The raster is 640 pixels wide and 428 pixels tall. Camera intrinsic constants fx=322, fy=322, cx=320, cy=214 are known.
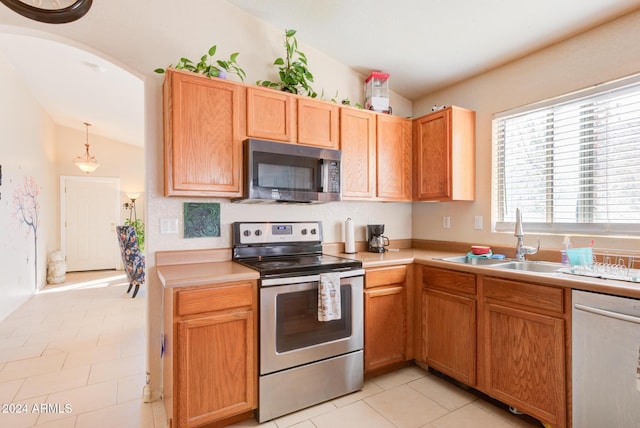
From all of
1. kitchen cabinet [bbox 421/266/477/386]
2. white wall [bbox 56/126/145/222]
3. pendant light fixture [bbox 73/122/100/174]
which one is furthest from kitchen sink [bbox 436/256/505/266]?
white wall [bbox 56/126/145/222]

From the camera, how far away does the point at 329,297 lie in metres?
2.01

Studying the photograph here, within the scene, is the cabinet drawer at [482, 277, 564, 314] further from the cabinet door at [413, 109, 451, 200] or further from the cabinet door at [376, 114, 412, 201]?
the cabinet door at [376, 114, 412, 201]

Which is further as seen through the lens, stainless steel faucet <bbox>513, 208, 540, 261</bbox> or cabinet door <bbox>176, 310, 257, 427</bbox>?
stainless steel faucet <bbox>513, 208, 540, 261</bbox>

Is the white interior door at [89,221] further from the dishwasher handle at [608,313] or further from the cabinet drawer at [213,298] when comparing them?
the dishwasher handle at [608,313]

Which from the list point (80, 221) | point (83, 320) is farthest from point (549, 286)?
point (80, 221)

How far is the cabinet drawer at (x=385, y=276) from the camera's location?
7.61 feet

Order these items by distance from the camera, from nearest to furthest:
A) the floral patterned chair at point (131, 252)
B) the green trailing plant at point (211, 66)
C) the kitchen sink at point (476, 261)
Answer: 1. the green trailing plant at point (211, 66)
2. the kitchen sink at point (476, 261)
3. the floral patterned chair at point (131, 252)

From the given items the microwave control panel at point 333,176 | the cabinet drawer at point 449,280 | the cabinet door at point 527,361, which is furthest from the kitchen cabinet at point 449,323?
the microwave control panel at point 333,176

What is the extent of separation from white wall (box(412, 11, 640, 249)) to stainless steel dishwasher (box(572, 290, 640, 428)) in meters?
0.72

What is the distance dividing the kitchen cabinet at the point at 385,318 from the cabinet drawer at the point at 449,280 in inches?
6.5

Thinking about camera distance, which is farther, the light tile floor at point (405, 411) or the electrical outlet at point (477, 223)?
the electrical outlet at point (477, 223)

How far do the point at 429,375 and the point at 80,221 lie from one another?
281 inches

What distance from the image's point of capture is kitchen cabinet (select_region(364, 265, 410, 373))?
7.61 feet

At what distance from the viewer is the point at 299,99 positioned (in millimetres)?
2428
